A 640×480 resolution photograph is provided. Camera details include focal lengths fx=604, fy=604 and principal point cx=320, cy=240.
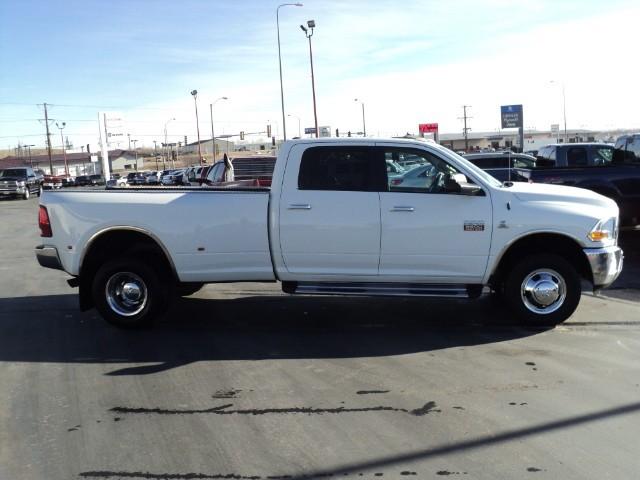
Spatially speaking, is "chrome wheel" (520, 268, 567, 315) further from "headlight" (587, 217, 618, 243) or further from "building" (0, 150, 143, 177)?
"building" (0, 150, 143, 177)

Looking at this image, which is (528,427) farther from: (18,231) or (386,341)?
(18,231)

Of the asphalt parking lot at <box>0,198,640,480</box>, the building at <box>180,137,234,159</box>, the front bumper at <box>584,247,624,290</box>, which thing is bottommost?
the asphalt parking lot at <box>0,198,640,480</box>

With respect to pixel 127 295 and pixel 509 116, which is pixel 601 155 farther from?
pixel 509 116

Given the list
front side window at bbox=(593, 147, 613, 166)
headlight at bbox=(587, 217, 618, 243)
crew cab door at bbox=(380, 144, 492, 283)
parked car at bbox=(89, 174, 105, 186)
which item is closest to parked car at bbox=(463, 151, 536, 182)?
front side window at bbox=(593, 147, 613, 166)

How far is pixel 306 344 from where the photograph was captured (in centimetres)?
619

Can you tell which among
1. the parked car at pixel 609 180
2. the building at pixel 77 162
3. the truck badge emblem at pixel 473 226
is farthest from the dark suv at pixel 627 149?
the building at pixel 77 162

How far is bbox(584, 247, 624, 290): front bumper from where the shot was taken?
20.7ft

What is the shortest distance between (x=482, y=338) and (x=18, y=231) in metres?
15.4

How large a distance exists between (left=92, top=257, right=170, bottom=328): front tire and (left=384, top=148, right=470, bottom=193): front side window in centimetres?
283

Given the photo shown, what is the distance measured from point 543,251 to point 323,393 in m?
3.17

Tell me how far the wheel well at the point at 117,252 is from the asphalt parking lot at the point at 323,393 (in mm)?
544

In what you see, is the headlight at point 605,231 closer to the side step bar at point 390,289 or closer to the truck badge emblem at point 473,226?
the truck badge emblem at point 473,226

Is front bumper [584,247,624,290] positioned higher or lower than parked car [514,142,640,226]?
lower

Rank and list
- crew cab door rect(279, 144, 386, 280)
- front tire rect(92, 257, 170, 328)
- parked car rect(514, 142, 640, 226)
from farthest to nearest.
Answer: parked car rect(514, 142, 640, 226), front tire rect(92, 257, 170, 328), crew cab door rect(279, 144, 386, 280)
